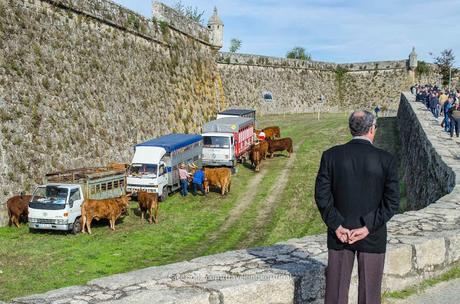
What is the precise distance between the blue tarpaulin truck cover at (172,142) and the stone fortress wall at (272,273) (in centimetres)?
1625

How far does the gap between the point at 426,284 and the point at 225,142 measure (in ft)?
71.6

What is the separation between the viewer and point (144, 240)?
1712cm

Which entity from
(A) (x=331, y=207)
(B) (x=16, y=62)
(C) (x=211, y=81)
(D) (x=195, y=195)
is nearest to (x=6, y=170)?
(B) (x=16, y=62)

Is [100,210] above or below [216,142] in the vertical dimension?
below

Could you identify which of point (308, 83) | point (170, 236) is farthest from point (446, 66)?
point (170, 236)

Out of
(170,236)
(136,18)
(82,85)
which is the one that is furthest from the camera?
(136,18)

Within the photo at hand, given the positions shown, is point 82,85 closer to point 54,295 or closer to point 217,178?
point 217,178

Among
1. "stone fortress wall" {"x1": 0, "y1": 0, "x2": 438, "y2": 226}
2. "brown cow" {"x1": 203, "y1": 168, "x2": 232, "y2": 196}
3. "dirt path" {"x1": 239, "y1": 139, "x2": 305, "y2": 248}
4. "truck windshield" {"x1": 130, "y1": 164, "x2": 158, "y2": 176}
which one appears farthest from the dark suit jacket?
"brown cow" {"x1": 203, "y1": 168, "x2": 232, "y2": 196}

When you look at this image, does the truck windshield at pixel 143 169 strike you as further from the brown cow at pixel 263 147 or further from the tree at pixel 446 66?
the tree at pixel 446 66

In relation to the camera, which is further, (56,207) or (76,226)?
(76,226)

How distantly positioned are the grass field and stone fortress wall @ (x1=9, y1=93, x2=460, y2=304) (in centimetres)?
774

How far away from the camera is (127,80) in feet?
93.5

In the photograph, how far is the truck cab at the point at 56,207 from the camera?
17.3 metres

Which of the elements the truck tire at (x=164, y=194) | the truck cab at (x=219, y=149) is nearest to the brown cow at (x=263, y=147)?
the truck cab at (x=219, y=149)
